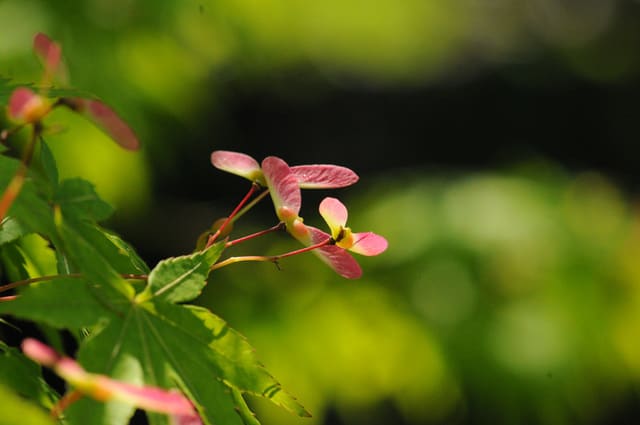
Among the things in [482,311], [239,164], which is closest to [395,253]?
[482,311]

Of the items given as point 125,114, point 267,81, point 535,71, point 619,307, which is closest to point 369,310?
point 619,307

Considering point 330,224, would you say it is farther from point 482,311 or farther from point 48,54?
point 482,311

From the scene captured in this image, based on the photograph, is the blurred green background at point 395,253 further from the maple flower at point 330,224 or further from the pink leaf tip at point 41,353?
the pink leaf tip at point 41,353

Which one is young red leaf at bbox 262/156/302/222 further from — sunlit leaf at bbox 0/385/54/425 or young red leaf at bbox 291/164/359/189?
sunlit leaf at bbox 0/385/54/425

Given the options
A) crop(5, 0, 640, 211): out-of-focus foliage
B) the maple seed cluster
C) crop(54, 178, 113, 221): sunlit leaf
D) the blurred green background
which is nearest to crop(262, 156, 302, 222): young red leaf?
the maple seed cluster

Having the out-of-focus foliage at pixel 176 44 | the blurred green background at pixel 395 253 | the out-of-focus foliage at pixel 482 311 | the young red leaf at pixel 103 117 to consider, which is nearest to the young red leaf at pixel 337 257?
the young red leaf at pixel 103 117

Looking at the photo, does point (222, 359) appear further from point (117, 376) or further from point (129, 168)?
point (129, 168)
